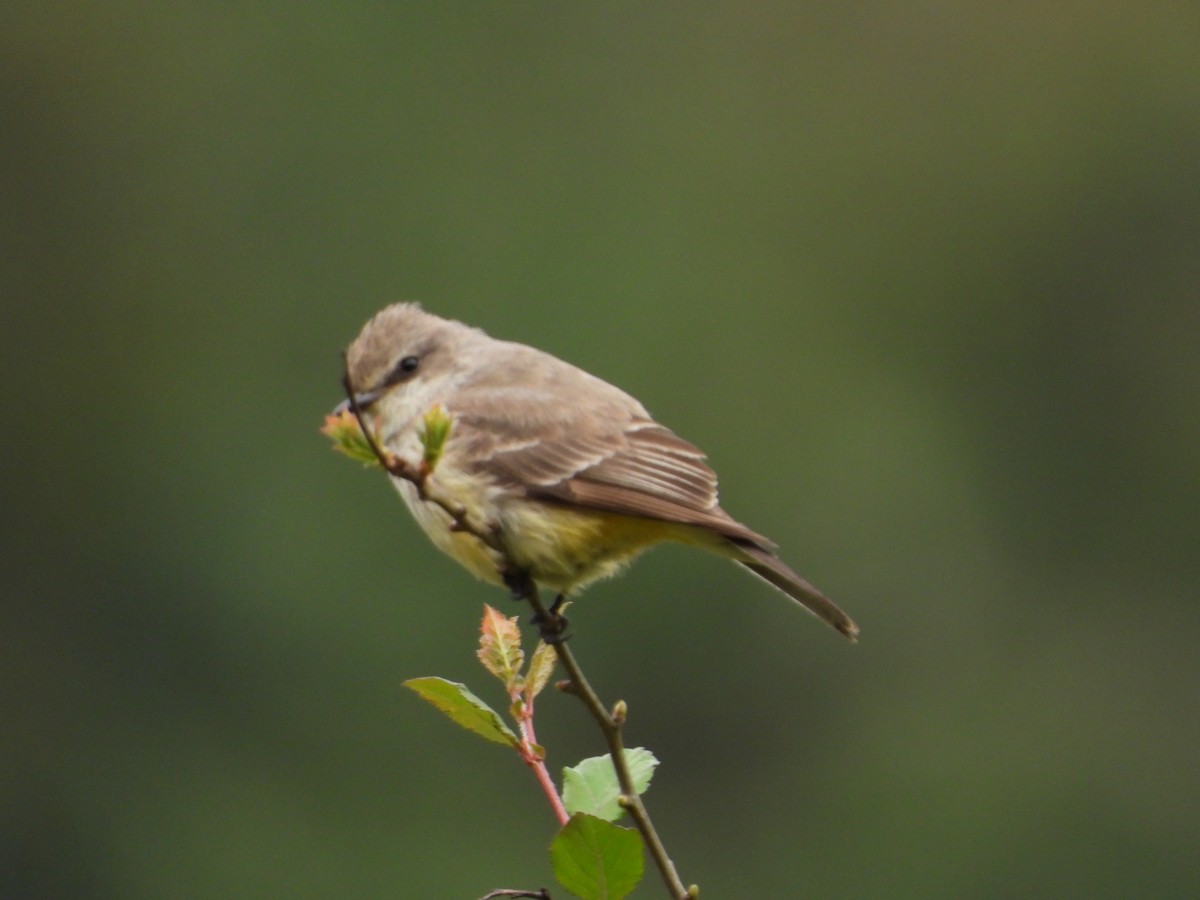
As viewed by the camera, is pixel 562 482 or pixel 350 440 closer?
pixel 350 440

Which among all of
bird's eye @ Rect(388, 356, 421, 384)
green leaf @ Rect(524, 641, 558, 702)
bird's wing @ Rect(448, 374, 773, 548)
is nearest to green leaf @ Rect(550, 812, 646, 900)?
green leaf @ Rect(524, 641, 558, 702)

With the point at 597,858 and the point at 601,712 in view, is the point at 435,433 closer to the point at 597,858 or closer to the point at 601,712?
the point at 601,712

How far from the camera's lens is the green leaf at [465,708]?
10.1 ft

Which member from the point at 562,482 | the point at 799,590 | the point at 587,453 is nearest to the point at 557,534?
the point at 562,482

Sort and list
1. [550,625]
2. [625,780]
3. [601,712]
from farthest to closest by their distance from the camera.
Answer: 1. [550,625]
2. [601,712]
3. [625,780]

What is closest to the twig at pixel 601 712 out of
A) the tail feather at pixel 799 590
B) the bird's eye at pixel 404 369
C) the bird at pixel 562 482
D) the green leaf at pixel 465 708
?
the green leaf at pixel 465 708

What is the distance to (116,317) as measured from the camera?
27.7 metres

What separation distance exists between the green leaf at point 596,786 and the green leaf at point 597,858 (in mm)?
229

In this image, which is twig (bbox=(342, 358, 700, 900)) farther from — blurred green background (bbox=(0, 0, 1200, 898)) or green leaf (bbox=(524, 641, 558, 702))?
blurred green background (bbox=(0, 0, 1200, 898))

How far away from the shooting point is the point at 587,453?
4.82 meters

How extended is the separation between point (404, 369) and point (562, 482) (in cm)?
81

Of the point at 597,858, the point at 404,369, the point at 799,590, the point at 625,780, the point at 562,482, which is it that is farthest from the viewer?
the point at 404,369

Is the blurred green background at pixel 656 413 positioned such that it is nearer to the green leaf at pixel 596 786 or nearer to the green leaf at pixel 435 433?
the green leaf at pixel 596 786

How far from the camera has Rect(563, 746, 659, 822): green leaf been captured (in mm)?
3064
